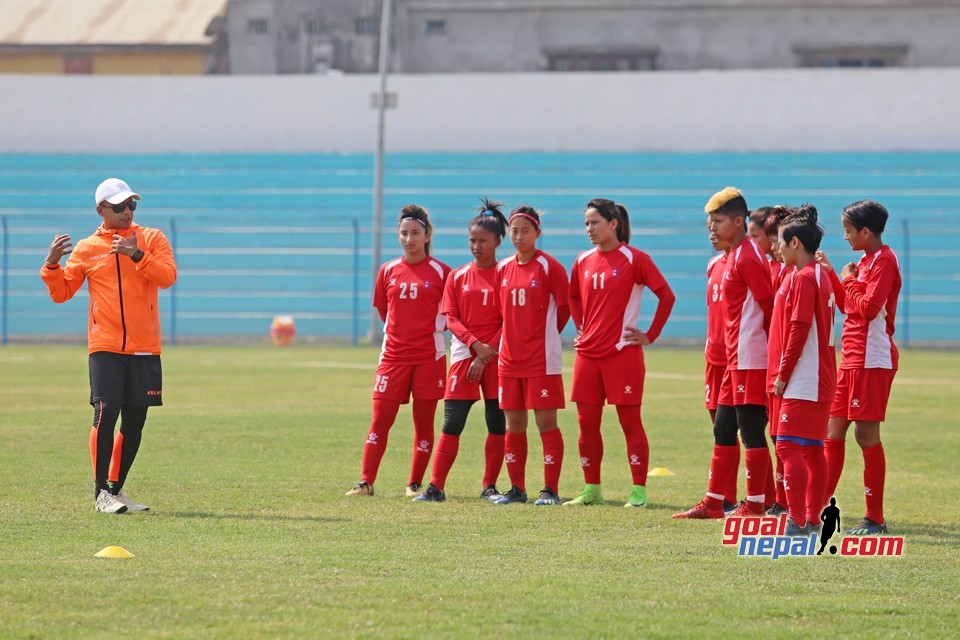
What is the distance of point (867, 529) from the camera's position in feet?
27.6

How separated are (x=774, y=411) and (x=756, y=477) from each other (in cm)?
67

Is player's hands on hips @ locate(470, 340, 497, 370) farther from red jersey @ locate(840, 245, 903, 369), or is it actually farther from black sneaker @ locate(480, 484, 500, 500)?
red jersey @ locate(840, 245, 903, 369)

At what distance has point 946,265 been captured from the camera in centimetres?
3334

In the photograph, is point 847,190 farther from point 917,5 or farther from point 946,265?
point 917,5

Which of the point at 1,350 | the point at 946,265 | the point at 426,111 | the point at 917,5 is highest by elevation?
the point at 917,5

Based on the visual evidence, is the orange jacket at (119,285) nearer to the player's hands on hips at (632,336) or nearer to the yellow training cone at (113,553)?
the yellow training cone at (113,553)

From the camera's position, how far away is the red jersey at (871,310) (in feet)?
27.6

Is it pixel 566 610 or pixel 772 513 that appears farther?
pixel 772 513

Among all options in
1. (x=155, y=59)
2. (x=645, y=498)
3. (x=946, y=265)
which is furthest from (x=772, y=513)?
(x=155, y=59)

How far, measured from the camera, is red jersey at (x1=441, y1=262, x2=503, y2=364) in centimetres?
1016

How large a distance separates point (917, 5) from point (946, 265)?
34.3 feet

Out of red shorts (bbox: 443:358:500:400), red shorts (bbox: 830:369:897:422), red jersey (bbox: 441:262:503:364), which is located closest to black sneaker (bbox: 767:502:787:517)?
red shorts (bbox: 830:369:897:422)

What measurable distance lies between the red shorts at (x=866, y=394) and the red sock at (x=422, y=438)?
9.69ft

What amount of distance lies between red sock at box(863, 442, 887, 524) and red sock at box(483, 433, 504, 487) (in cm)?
262
